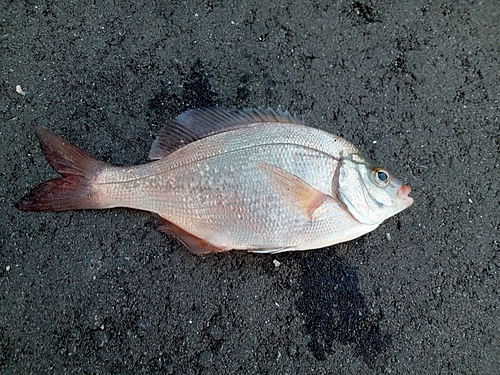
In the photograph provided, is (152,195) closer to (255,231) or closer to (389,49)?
(255,231)

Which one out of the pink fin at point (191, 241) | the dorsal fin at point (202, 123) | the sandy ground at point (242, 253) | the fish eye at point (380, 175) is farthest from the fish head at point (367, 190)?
the pink fin at point (191, 241)

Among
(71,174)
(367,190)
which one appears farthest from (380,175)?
(71,174)

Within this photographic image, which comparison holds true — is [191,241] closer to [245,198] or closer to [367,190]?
[245,198]

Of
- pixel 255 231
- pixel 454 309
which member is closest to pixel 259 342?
pixel 255 231

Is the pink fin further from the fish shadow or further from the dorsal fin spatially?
the fish shadow

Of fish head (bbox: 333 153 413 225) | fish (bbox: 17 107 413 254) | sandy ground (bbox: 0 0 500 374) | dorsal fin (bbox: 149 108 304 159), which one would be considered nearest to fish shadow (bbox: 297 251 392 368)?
sandy ground (bbox: 0 0 500 374)

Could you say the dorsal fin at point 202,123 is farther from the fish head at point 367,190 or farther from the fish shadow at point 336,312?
the fish shadow at point 336,312
